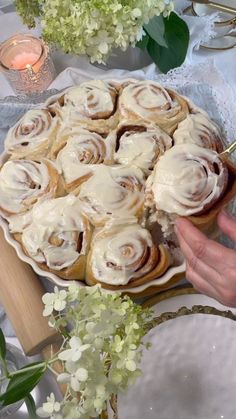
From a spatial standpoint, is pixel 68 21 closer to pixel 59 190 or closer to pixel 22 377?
pixel 59 190

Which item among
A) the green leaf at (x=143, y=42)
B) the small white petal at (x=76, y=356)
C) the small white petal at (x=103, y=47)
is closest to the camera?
the small white petal at (x=76, y=356)

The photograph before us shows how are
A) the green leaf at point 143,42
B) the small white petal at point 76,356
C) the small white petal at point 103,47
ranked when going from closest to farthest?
the small white petal at point 76,356
the small white petal at point 103,47
the green leaf at point 143,42

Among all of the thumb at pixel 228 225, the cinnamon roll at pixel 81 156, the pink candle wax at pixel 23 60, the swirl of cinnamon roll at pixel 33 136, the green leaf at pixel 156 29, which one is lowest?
the thumb at pixel 228 225

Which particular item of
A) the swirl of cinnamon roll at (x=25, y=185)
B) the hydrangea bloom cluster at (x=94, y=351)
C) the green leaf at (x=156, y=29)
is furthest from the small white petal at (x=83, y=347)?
the green leaf at (x=156, y=29)

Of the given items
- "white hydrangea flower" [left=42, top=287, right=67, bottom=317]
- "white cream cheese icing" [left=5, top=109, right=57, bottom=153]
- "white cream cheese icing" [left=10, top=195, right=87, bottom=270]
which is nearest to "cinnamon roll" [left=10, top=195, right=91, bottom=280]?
"white cream cheese icing" [left=10, top=195, right=87, bottom=270]

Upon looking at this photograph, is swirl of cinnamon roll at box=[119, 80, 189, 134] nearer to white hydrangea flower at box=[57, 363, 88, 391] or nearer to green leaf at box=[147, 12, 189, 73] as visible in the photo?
green leaf at box=[147, 12, 189, 73]

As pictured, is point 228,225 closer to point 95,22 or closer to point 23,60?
point 95,22

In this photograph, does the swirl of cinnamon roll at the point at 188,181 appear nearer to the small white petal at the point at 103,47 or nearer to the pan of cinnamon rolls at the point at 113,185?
the pan of cinnamon rolls at the point at 113,185
